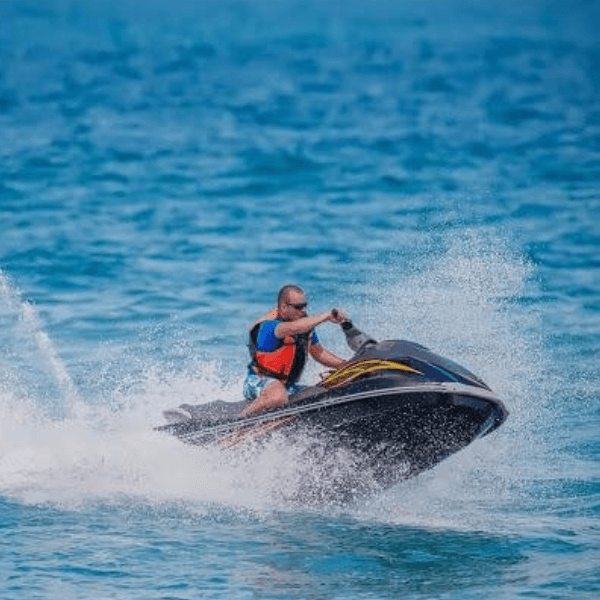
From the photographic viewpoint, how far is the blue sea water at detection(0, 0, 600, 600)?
13789mm

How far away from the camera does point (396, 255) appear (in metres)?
26.0

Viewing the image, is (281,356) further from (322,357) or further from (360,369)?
(360,369)

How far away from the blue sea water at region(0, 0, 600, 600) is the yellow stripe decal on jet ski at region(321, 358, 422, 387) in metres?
0.72

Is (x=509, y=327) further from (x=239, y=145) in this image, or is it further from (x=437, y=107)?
(x=437, y=107)

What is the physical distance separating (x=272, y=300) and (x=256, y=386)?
892 centimetres

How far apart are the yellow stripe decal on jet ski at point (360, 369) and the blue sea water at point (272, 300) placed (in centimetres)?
72

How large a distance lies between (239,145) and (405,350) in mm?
24736

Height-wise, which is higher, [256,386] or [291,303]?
[291,303]

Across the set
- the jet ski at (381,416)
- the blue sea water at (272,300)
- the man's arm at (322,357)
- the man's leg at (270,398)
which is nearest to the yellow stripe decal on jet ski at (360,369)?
the jet ski at (381,416)

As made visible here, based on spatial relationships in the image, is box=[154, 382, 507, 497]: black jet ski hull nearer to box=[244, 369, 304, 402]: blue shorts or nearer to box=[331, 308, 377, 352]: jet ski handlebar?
box=[244, 369, 304, 402]: blue shorts

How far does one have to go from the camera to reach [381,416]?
14211 millimetres

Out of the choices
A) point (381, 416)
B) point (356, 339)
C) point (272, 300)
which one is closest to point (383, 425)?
point (381, 416)

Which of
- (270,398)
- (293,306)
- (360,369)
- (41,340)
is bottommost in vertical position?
(270,398)

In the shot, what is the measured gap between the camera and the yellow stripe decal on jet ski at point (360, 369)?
1416 centimetres
